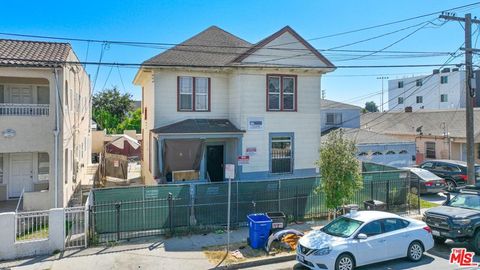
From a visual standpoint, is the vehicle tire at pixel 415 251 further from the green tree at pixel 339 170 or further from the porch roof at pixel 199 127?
the porch roof at pixel 199 127

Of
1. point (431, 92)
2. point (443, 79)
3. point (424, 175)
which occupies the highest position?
point (443, 79)

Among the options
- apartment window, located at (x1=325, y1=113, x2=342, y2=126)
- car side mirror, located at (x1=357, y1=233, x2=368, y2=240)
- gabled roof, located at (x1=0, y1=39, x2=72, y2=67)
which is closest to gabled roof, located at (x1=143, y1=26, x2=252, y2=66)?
gabled roof, located at (x1=0, y1=39, x2=72, y2=67)

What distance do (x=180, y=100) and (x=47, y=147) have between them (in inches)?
243

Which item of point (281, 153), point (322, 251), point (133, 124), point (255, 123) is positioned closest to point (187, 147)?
point (255, 123)

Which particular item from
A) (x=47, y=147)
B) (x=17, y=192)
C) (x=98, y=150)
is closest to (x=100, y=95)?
(x=98, y=150)

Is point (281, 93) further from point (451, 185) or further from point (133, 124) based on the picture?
point (133, 124)

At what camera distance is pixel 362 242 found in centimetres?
986

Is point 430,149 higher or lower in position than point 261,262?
higher

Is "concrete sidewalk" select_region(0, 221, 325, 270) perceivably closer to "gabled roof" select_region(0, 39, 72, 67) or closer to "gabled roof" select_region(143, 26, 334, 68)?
"gabled roof" select_region(0, 39, 72, 67)

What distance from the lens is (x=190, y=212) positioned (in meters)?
13.2

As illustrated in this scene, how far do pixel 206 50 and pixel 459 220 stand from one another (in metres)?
13.5

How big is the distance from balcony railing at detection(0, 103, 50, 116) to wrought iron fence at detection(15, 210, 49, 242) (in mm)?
4417

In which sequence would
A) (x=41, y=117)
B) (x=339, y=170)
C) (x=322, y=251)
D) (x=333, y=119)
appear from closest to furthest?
(x=322, y=251) → (x=339, y=170) → (x=41, y=117) → (x=333, y=119)

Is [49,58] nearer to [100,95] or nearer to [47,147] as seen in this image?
[47,147]
